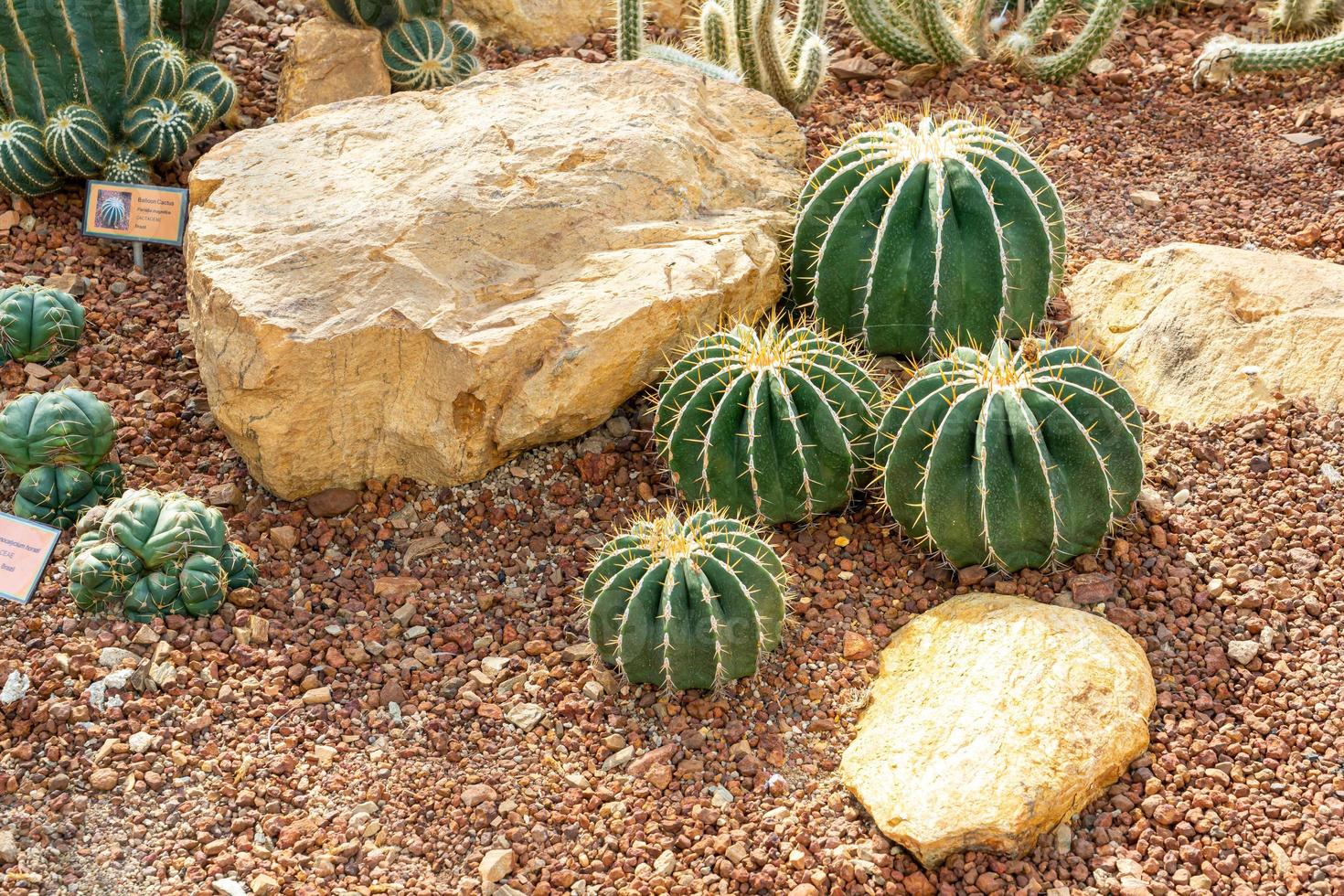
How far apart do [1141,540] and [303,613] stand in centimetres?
257

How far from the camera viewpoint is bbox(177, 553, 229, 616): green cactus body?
4.15 meters

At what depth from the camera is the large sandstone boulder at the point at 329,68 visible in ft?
20.0

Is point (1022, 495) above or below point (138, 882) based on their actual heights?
above

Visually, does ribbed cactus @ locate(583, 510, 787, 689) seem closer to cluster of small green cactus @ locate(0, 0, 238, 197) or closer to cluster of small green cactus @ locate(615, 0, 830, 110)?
cluster of small green cactus @ locate(615, 0, 830, 110)

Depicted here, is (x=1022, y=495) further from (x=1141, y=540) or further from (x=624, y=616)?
(x=624, y=616)

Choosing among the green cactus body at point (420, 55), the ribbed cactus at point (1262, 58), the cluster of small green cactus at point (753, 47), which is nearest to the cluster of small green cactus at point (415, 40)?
the green cactus body at point (420, 55)

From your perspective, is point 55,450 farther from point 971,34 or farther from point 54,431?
point 971,34

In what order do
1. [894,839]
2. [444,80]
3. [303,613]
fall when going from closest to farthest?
[894,839]
[303,613]
[444,80]

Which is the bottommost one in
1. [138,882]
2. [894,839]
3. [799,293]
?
[138,882]

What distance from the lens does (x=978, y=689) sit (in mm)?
3730

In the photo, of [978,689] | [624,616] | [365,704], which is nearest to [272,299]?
[365,704]

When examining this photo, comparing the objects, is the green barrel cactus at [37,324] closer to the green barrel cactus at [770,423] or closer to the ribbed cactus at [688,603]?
the green barrel cactus at [770,423]

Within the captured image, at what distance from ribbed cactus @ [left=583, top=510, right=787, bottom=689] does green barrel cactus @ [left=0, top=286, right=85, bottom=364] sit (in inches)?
96.3

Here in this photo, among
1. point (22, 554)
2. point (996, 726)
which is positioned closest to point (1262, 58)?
point (996, 726)
